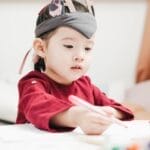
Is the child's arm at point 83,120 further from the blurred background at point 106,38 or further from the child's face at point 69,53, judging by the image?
the blurred background at point 106,38

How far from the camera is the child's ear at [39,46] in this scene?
0.83 meters

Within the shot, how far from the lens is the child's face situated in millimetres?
779

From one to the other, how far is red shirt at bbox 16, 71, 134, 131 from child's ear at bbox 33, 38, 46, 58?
0.13 feet

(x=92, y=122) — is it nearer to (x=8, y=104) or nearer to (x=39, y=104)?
(x=39, y=104)

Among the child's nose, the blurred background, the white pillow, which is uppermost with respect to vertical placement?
the child's nose

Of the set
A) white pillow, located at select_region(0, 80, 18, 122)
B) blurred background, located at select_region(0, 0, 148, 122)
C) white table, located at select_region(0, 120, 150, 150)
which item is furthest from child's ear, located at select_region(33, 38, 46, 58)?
blurred background, located at select_region(0, 0, 148, 122)

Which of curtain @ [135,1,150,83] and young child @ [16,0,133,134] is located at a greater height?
young child @ [16,0,133,134]

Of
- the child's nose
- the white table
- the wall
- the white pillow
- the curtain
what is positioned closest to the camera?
the white table

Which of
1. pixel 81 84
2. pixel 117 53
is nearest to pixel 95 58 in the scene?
pixel 117 53

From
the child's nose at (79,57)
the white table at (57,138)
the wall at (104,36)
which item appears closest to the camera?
the white table at (57,138)

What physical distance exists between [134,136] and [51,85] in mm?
257

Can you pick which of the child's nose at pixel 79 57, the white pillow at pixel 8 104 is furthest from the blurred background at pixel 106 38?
the child's nose at pixel 79 57

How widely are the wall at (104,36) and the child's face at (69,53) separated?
3.48 ft

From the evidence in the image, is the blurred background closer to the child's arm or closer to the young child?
the young child
